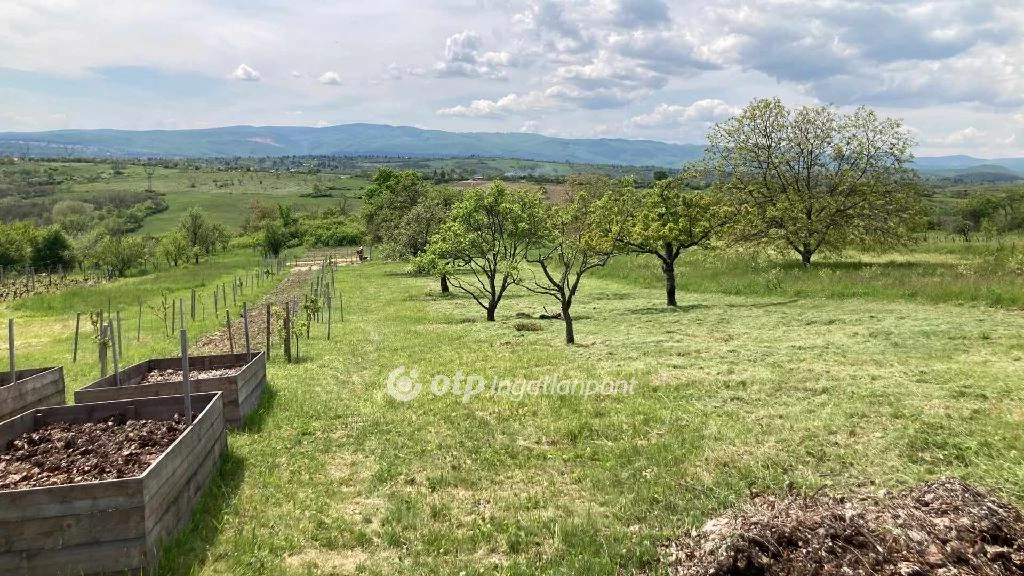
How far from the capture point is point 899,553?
191 inches

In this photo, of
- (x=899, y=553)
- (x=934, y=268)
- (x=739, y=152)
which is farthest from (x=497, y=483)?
(x=739, y=152)

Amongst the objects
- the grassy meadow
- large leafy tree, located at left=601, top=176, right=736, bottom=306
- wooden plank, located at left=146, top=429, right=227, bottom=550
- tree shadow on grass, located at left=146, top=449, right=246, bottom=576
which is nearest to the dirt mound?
the grassy meadow

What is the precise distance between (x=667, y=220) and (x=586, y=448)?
19.9 meters

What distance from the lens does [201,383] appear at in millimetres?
10375

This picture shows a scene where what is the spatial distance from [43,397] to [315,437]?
629 centimetres

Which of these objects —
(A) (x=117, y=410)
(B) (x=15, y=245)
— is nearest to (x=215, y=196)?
(B) (x=15, y=245)

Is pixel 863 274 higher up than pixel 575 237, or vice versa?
pixel 575 237

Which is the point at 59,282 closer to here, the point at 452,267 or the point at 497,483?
the point at 452,267

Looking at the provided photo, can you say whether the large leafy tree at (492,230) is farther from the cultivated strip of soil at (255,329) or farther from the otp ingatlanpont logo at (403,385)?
the otp ingatlanpont logo at (403,385)

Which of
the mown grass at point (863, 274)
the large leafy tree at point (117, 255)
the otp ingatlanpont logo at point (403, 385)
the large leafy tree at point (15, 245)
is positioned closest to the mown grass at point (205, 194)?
the large leafy tree at point (15, 245)

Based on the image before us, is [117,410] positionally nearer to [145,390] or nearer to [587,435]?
[145,390]

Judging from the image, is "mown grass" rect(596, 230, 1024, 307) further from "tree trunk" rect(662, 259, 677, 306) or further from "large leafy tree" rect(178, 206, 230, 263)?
"large leafy tree" rect(178, 206, 230, 263)

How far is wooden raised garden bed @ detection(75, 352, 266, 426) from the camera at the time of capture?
1059 centimetres

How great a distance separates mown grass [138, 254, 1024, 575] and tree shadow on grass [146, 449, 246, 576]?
0.09 ft
